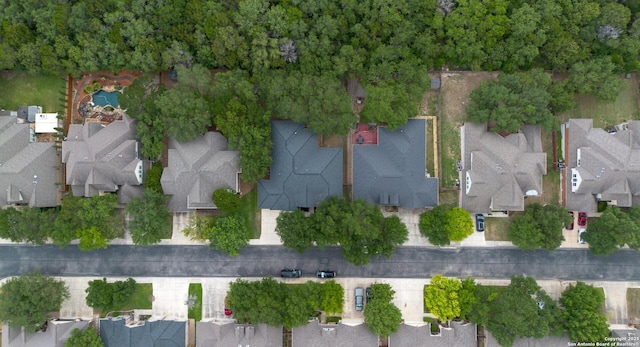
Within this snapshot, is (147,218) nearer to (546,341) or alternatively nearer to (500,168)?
(500,168)

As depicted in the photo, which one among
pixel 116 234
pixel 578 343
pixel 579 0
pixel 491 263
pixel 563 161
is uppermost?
pixel 579 0

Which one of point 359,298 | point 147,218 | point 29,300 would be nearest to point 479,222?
point 359,298

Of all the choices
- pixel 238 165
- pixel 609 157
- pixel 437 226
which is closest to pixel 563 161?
pixel 609 157

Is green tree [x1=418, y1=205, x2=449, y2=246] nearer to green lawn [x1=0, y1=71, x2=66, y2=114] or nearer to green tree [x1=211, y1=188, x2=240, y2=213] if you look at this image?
green tree [x1=211, y1=188, x2=240, y2=213]

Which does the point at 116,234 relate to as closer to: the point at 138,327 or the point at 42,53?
the point at 138,327

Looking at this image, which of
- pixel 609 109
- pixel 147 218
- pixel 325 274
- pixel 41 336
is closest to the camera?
pixel 147 218
